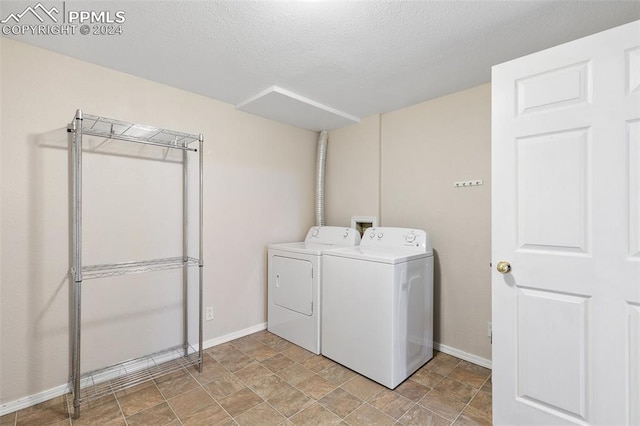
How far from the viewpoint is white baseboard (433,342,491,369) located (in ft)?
7.66

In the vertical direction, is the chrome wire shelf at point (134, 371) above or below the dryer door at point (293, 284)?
below

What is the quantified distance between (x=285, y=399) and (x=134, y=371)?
46.7 inches

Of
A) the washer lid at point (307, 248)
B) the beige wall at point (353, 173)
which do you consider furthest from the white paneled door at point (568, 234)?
the beige wall at point (353, 173)

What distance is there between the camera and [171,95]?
2.43 meters

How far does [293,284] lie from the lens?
2.71 m

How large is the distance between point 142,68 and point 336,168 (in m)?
2.03

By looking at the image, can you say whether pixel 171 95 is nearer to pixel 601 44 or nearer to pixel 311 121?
pixel 311 121

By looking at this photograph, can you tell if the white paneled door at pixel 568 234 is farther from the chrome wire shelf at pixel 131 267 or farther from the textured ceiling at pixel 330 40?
the chrome wire shelf at pixel 131 267

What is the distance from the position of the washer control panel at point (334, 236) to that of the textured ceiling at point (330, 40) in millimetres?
1276

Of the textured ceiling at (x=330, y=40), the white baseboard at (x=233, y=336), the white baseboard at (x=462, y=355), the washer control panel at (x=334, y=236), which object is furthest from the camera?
the washer control panel at (x=334, y=236)

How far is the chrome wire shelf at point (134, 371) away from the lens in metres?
1.98

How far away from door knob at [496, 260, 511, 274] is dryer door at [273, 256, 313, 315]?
55.9 inches

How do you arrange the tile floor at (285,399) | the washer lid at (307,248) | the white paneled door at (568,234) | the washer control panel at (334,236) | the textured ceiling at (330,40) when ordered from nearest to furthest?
the white paneled door at (568,234), the textured ceiling at (330,40), the tile floor at (285,399), the washer lid at (307,248), the washer control panel at (334,236)

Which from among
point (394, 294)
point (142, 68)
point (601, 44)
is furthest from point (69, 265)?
point (601, 44)
